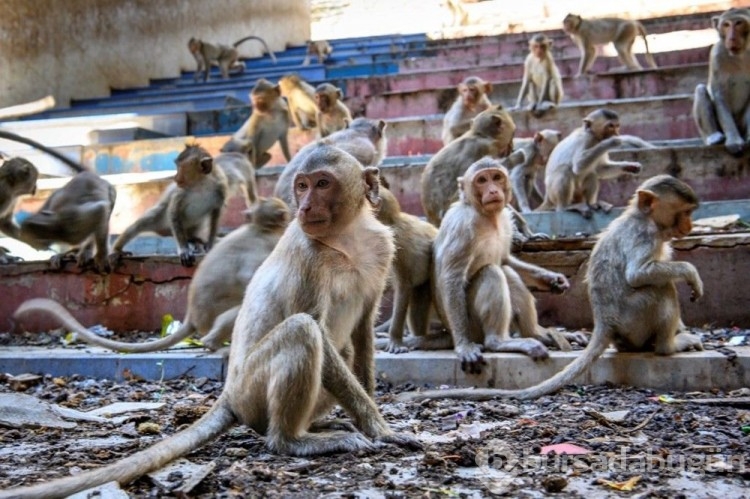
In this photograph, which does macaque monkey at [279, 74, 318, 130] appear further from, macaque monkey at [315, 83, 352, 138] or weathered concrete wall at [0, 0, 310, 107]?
weathered concrete wall at [0, 0, 310, 107]

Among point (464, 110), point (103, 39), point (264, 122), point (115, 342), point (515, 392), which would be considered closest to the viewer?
point (515, 392)

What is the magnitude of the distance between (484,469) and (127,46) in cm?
1997

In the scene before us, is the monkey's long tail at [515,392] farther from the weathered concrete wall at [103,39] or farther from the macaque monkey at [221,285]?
the weathered concrete wall at [103,39]

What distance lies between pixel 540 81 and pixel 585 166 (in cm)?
373

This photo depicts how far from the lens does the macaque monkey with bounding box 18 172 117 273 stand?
8.95 m

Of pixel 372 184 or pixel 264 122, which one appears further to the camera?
pixel 264 122

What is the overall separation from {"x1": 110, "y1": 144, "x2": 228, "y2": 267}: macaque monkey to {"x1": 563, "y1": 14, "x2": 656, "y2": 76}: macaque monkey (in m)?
8.07

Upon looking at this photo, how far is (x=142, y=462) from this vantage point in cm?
329

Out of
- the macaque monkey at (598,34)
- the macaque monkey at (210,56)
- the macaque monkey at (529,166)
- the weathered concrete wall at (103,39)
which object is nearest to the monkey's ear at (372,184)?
the macaque monkey at (529,166)

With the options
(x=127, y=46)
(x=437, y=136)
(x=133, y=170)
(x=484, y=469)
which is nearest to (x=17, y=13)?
(x=127, y=46)

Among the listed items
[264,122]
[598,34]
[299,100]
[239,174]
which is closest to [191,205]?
[239,174]

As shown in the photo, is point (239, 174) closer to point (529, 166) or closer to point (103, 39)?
point (529, 166)

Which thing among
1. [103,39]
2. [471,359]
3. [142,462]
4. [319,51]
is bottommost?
[471,359]

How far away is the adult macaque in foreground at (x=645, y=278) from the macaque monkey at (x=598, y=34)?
9.31 m
